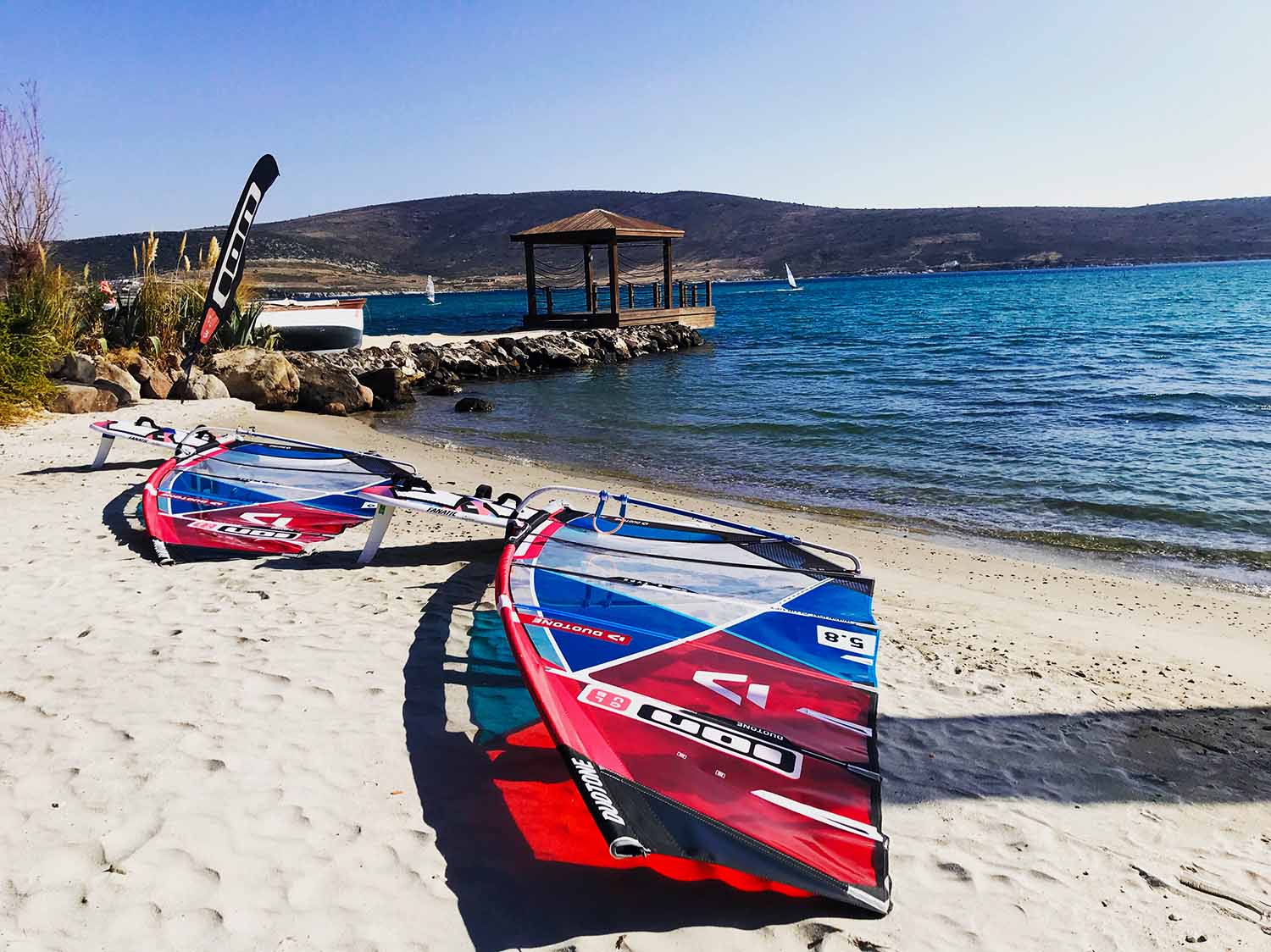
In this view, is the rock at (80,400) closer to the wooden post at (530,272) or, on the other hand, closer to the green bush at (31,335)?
the green bush at (31,335)

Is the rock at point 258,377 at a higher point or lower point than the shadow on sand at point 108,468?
higher

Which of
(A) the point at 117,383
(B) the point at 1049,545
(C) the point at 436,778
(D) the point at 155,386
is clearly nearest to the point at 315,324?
(D) the point at 155,386

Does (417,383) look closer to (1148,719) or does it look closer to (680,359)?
(680,359)

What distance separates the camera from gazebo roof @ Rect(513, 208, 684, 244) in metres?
27.9

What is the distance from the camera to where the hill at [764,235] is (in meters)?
132

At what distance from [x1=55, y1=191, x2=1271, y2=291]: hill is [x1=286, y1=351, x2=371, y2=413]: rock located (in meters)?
104

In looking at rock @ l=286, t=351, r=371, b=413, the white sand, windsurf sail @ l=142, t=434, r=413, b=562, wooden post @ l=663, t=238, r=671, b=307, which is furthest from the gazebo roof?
the white sand

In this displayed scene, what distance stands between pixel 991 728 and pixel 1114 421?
12375mm

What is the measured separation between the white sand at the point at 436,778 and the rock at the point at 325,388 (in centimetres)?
983

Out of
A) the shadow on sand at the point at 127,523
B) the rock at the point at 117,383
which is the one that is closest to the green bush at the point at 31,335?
the rock at the point at 117,383

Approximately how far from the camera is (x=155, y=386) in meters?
13.4

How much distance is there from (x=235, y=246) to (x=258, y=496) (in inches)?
186

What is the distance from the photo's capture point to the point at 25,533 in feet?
20.5

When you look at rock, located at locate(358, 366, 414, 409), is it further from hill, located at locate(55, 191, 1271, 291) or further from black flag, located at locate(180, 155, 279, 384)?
hill, located at locate(55, 191, 1271, 291)
